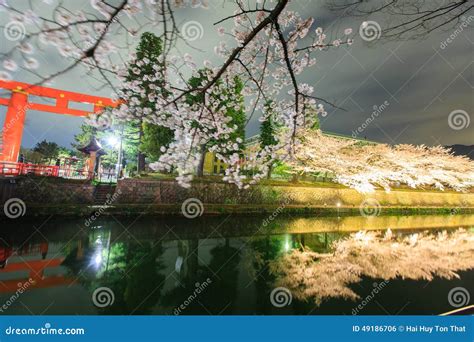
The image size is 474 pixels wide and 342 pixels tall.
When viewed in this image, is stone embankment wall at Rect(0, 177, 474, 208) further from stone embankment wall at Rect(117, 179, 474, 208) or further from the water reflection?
the water reflection

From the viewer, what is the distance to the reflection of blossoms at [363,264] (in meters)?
6.16

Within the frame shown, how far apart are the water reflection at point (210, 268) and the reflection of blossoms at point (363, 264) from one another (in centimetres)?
4

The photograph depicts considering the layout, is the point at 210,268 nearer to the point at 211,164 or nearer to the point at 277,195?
the point at 277,195

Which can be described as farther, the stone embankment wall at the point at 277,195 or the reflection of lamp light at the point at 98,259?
the stone embankment wall at the point at 277,195

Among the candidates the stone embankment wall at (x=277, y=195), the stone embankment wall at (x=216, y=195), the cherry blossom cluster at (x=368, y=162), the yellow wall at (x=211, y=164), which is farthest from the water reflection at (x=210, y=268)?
the yellow wall at (x=211, y=164)

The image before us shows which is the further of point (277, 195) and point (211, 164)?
point (211, 164)

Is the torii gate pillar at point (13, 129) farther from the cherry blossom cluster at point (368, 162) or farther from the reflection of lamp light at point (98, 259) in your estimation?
the cherry blossom cluster at point (368, 162)

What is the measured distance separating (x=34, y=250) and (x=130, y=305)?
5.42 meters

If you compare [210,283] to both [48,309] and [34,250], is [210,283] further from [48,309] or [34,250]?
[34,250]

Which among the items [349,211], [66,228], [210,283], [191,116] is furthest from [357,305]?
[349,211]

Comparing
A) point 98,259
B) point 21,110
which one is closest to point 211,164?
point 21,110

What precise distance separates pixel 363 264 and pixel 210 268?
513 cm

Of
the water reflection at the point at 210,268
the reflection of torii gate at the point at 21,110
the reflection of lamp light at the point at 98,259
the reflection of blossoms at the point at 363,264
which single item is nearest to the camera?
the water reflection at the point at 210,268

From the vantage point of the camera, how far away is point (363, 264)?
788 centimetres
